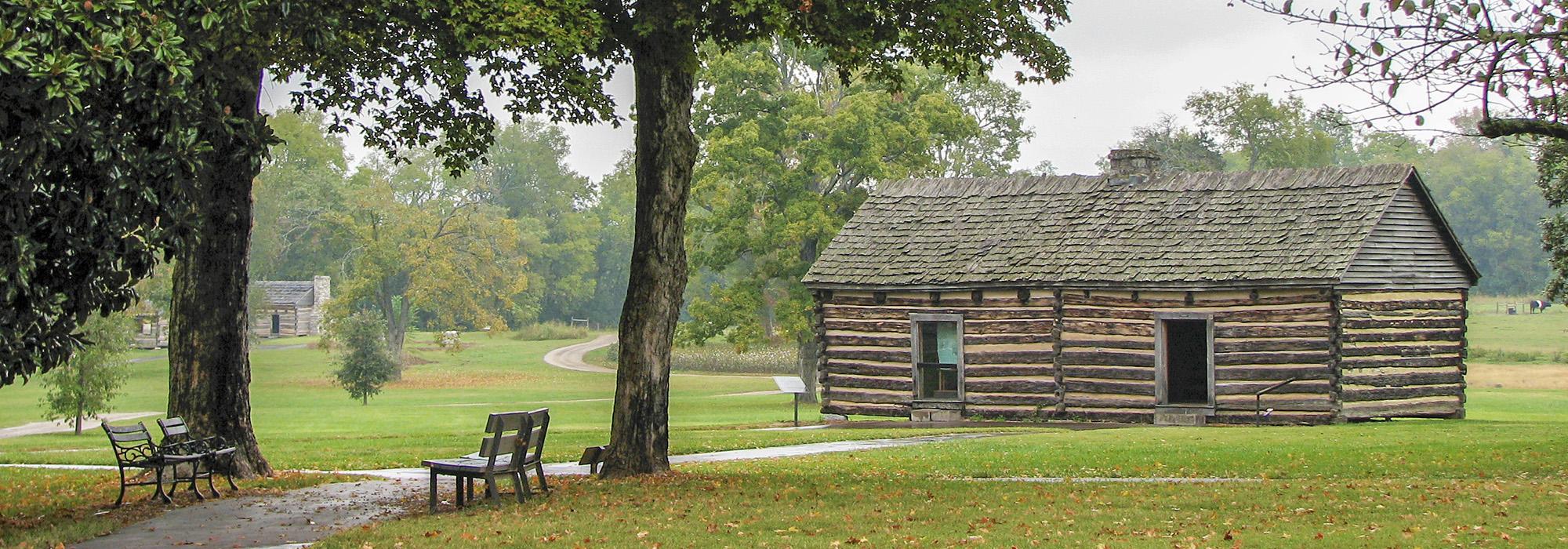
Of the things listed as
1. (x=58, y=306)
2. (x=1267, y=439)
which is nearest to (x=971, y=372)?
(x=1267, y=439)

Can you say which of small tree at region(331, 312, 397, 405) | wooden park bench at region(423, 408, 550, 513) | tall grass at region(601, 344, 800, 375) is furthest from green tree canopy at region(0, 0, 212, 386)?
tall grass at region(601, 344, 800, 375)

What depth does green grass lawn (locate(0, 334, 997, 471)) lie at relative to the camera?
968 inches

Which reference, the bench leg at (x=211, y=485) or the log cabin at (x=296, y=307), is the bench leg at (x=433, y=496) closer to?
the bench leg at (x=211, y=485)

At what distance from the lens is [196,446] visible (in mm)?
15328

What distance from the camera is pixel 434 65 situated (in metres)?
15.6

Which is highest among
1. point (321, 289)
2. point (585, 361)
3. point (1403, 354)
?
point (321, 289)

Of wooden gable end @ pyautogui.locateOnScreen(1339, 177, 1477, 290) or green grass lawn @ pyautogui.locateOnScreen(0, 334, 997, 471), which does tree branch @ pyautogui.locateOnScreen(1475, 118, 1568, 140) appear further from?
green grass lawn @ pyautogui.locateOnScreen(0, 334, 997, 471)

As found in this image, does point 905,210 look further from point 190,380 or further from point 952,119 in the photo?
point 190,380

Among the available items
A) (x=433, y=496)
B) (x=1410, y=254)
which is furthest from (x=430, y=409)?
(x=433, y=496)

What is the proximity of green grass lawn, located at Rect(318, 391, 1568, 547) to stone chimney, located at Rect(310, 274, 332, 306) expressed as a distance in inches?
2586

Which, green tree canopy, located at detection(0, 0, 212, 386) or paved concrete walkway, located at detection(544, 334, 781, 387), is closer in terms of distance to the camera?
green tree canopy, located at detection(0, 0, 212, 386)

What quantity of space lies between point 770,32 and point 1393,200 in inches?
668

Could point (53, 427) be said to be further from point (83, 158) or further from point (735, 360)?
point (83, 158)

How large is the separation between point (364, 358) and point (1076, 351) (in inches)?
953
